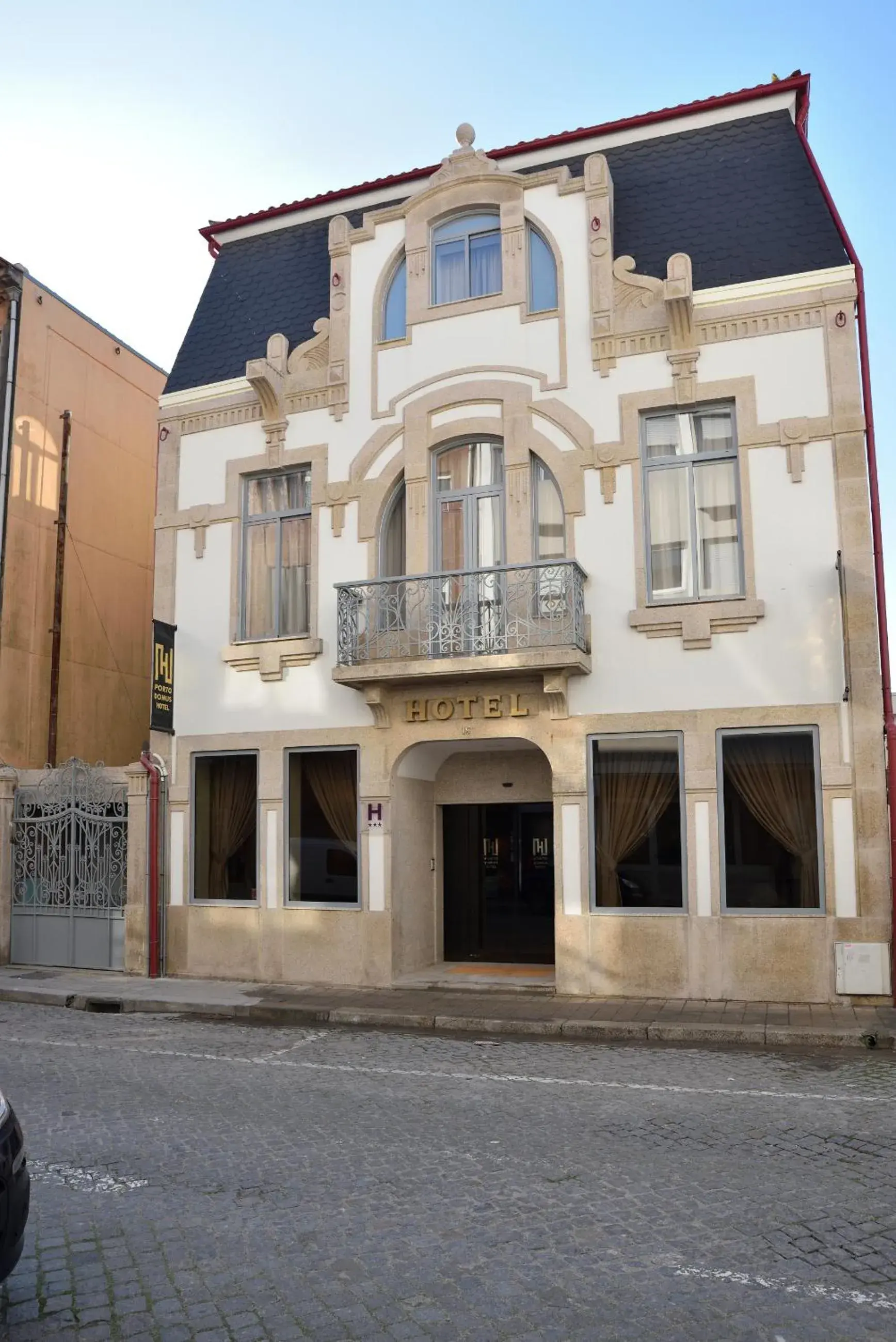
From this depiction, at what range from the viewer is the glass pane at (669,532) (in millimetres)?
13188

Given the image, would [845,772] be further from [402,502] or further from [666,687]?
[402,502]

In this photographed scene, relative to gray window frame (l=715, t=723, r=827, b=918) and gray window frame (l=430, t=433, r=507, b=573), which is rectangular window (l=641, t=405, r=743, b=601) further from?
gray window frame (l=430, t=433, r=507, b=573)

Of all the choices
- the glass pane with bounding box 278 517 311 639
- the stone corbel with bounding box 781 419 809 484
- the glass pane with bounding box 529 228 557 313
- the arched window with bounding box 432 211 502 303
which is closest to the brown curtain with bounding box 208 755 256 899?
the glass pane with bounding box 278 517 311 639

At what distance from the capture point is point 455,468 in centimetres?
1461

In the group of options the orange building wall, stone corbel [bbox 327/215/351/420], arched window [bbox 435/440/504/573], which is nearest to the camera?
arched window [bbox 435/440/504/573]

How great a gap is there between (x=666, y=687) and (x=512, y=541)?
8.58 ft

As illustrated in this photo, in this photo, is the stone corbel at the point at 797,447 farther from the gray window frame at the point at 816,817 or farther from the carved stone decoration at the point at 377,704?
the carved stone decoration at the point at 377,704

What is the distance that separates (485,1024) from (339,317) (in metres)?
9.38

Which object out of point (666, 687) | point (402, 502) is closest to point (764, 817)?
point (666, 687)

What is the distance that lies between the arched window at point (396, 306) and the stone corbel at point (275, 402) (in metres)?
1.48

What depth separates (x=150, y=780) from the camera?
50.3 ft

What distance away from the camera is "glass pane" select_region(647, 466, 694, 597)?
13.2 metres

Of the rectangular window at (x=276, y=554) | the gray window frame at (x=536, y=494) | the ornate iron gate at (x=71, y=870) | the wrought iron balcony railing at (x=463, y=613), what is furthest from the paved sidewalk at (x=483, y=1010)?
the gray window frame at (x=536, y=494)

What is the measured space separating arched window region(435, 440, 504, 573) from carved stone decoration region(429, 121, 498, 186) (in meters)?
3.50
